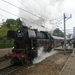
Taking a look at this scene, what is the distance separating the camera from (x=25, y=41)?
377 inches

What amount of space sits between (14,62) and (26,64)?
103 cm

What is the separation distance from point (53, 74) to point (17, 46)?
4.49 m

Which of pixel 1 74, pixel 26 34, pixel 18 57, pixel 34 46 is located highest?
pixel 26 34

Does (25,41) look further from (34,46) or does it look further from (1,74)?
(1,74)

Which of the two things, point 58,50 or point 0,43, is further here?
point 0,43

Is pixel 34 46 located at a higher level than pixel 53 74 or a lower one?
higher

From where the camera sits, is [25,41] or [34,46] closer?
[25,41]

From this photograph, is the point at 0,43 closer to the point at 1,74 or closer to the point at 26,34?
the point at 26,34

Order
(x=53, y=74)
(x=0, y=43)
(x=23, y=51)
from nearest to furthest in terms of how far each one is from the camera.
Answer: (x=53, y=74) → (x=23, y=51) → (x=0, y=43)

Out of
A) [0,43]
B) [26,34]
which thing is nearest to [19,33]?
[26,34]

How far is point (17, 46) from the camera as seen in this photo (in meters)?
10.1

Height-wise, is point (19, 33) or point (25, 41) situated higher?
point (19, 33)

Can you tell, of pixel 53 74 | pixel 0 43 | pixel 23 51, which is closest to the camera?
pixel 53 74

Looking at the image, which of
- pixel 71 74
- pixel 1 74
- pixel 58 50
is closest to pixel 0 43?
pixel 58 50
